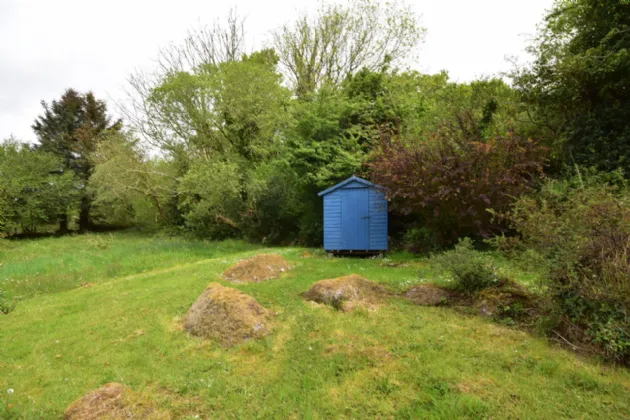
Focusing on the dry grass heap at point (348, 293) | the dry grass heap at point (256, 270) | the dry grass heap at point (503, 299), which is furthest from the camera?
the dry grass heap at point (256, 270)

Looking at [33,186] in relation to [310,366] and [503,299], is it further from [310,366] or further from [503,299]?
[503,299]

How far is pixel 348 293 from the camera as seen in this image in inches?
219

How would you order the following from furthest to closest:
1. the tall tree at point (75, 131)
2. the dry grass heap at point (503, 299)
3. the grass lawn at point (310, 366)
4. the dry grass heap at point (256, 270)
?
1. the tall tree at point (75, 131)
2. the dry grass heap at point (256, 270)
3. the dry grass heap at point (503, 299)
4. the grass lawn at point (310, 366)

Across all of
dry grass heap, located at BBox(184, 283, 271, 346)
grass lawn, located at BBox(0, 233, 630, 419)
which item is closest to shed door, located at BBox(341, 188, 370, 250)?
grass lawn, located at BBox(0, 233, 630, 419)

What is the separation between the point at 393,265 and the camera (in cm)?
902

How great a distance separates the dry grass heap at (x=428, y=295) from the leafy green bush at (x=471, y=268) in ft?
1.34

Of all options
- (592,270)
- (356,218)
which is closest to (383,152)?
(356,218)

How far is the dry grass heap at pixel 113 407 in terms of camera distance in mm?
2941

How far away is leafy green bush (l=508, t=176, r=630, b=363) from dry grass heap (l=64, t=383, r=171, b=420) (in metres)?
4.50

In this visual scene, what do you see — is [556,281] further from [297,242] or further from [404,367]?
[297,242]

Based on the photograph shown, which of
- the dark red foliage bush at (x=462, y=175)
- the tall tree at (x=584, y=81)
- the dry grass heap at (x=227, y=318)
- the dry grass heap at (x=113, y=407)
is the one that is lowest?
the dry grass heap at (x=113, y=407)

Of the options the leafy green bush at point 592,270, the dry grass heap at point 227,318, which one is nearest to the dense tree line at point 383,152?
the leafy green bush at point 592,270

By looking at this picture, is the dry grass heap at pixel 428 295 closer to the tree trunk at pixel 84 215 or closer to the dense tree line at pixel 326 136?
the dense tree line at pixel 326 136

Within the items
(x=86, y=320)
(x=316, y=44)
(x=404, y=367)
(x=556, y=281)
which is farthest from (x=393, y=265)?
(x=316, y=44)
